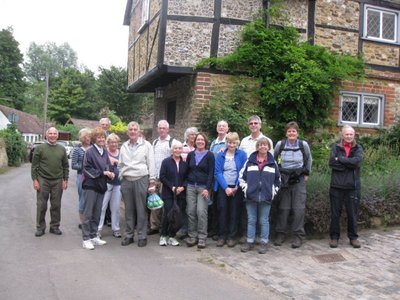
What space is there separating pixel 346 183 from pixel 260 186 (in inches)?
54.4

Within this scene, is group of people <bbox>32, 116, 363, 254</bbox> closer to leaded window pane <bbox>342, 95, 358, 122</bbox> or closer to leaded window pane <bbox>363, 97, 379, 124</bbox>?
leaded window pane <bbox>342, 95, 358, 122</bbox>

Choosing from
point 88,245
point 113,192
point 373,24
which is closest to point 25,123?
point 373,24

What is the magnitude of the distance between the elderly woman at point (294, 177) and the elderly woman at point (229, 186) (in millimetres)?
666

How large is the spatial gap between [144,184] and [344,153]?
322 centimetres

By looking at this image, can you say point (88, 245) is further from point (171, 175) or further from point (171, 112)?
point (171, 112)

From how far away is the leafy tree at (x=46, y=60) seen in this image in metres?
95.2

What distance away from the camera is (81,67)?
99875 millimetres

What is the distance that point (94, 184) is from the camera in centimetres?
666

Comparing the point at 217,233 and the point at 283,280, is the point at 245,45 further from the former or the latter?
the point at 283,280

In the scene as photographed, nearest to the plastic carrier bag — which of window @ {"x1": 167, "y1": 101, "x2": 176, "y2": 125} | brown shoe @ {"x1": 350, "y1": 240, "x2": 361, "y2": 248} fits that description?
brown shoe @ {"x1": 350, "y1": 240, "x2": 361, "y2": 248}

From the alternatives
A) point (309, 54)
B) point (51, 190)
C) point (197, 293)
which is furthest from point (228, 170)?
point (309, 54)

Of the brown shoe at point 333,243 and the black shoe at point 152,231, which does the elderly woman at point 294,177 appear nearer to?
the brown shoe at point 333,243

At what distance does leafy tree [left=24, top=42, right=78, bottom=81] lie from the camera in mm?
95250

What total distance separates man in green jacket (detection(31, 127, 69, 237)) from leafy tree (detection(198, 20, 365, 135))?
4.51 metres
